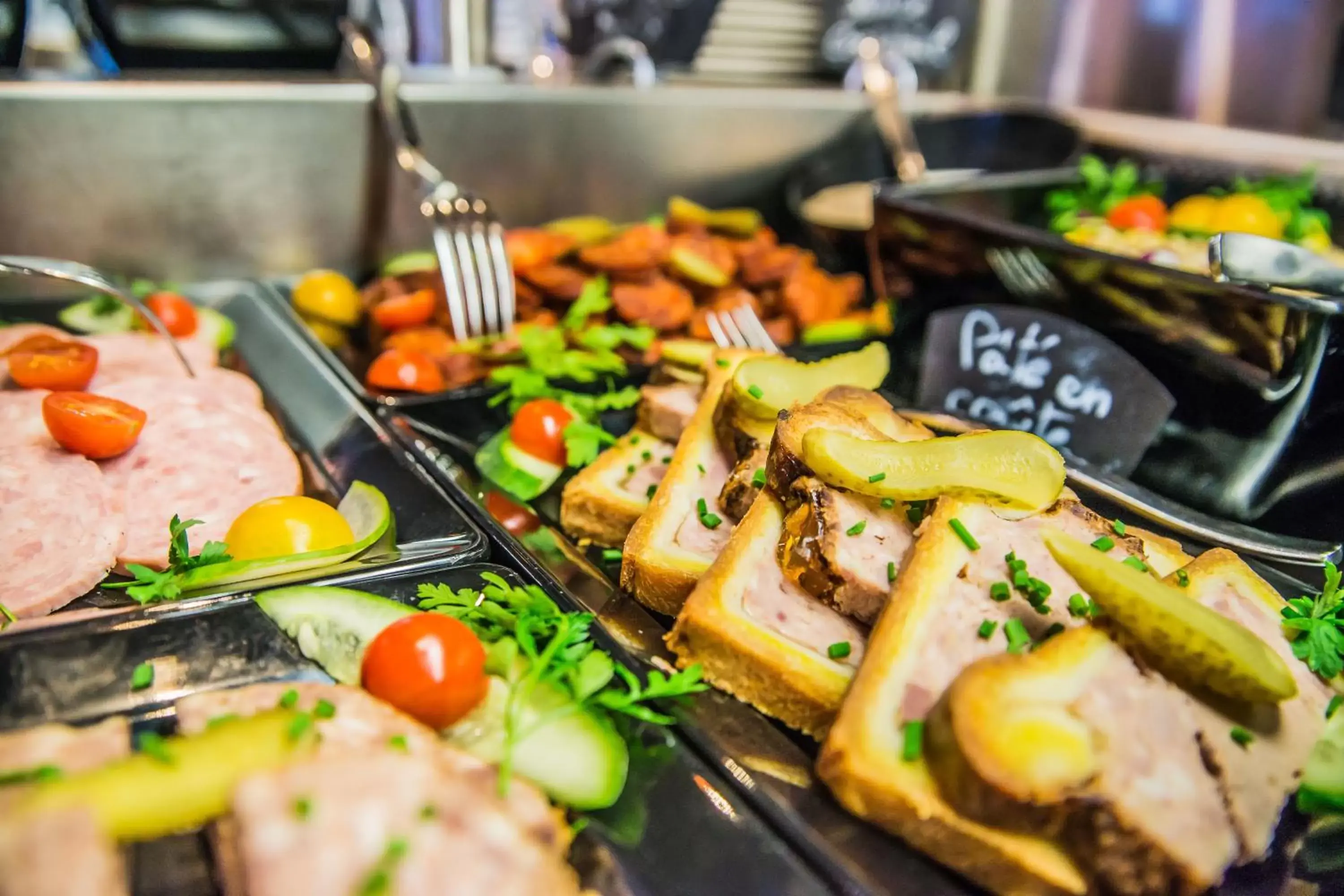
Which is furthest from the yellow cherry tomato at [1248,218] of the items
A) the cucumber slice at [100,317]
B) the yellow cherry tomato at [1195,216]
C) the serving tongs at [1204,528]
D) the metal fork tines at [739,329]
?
the cucumber slice at [100,317]

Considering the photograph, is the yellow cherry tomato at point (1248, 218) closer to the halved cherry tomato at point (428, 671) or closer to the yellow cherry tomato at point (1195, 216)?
the yellow cherry tomato at point (1195, 216)

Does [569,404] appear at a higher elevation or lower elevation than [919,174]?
lower

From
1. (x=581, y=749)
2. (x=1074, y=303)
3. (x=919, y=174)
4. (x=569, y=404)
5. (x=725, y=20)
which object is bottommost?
(x=581, y=749)

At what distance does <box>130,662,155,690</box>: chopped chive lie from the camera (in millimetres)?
1479

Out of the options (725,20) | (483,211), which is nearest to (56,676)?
(483,211)

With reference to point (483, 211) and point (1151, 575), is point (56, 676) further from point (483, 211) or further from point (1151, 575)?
point (483, 211)

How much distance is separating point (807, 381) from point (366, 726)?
4.18 ft

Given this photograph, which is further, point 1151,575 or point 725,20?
point 725,20

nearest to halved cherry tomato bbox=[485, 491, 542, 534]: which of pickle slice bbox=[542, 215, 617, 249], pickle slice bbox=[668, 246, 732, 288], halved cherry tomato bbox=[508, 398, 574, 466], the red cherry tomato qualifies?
halved cherry tomato bbox=[508, 398, 574, 466]

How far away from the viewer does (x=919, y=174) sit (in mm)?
4199

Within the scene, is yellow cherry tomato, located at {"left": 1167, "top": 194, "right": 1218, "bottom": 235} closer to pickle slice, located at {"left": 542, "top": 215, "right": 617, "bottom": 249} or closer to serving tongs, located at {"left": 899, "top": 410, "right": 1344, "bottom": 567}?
serving tongs, located at {"left": 899, "top": 410, "right": 1344, "bottom": 567}

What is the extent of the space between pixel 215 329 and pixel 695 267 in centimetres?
162

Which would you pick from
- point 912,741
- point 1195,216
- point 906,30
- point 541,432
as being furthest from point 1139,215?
point 912,741

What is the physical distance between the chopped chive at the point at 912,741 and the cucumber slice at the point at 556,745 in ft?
1.39
